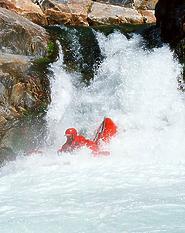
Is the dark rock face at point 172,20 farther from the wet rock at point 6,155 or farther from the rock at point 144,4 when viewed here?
the rock at point 144,4

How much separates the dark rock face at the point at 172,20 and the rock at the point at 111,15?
732cm

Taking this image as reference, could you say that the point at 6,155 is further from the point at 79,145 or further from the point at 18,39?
the point at 18,39

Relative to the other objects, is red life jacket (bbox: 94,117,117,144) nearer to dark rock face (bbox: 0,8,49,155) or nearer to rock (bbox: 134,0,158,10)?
dark rock face (bbox: 0,8,49,155)

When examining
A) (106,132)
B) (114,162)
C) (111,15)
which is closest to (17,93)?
(106,132)

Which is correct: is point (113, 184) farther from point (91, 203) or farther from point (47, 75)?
point (47, 75)

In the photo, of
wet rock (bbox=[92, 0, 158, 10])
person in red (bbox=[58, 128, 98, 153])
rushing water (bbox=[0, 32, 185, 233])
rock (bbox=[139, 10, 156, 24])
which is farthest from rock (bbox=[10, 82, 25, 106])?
wet rock (bbox=[92, 0, 158, 10])

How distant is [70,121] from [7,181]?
3859 millimetres

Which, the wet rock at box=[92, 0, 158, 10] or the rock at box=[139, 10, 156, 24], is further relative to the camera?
the wet rock at box=[92, 0, 158, 10]

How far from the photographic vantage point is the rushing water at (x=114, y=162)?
18.9 ft

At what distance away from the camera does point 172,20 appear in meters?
13.4

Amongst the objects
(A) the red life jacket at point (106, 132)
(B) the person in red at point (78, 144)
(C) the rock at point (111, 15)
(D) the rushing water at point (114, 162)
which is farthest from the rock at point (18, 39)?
(C) the rock at point (111, 15)

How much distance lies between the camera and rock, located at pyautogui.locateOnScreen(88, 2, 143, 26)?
2158cm

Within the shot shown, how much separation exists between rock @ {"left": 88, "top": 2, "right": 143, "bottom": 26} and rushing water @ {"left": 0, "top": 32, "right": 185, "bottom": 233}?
642 cm

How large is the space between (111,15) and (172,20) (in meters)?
8.76
